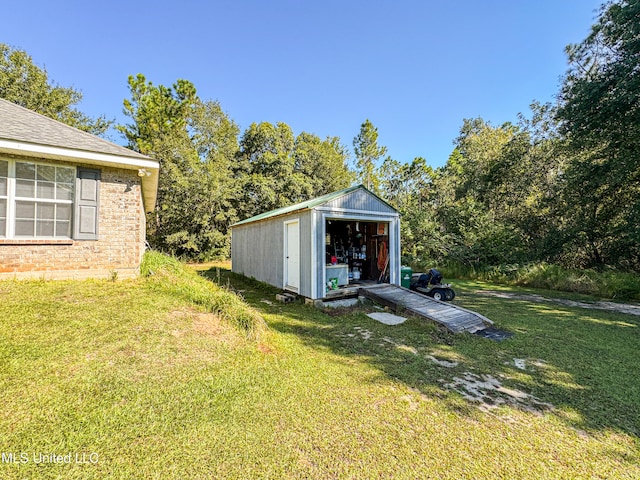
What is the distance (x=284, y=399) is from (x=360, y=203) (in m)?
5.81

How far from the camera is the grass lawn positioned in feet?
6.72

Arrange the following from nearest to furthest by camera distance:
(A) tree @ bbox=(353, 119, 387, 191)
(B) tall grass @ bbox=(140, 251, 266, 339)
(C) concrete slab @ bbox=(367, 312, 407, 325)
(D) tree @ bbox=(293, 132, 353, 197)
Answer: (B) tall grass @ bbox=(140, 251, 266, 339), (C) concrete slab @ bbox=(367, 312, 407, 325), (D) tree @ bbox=(293, 132, 353, 197), (A) tree @ bbox=(353, 119, 387, 191)

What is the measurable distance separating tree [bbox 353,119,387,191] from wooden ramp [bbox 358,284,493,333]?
1816 cm

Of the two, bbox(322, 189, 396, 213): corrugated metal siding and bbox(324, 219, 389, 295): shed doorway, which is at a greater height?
bbox(322, 189, 396, 213): corrugated metal siding

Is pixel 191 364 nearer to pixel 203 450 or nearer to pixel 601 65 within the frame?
pixel 203 450

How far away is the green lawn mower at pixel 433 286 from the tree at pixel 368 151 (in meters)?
16.9

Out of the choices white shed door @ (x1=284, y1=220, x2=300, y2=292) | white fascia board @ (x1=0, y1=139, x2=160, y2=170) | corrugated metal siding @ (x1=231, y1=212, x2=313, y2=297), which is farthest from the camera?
white shed door @ (x1=284, y1=220, x2=300, y2=292)

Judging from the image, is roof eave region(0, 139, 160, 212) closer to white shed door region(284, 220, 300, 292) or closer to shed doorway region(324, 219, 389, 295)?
white shed door region(284, 220, 300, 292)

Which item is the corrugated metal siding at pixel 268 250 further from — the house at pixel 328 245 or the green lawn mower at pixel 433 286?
the green lawn mower at pixel 433 286

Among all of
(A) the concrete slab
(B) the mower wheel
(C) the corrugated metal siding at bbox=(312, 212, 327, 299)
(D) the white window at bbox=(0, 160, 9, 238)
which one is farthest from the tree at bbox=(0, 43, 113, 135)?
(B) the mower wheel

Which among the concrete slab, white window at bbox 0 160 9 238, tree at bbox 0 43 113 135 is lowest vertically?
the concrete slab

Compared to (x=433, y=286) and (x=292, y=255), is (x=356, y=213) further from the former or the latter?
(x=433, y=286)

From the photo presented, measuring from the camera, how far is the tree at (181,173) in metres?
18.7

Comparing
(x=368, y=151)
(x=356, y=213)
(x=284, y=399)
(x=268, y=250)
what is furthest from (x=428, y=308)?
(x=368, y=151)
